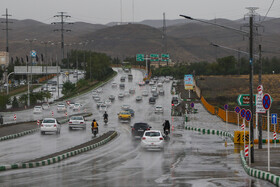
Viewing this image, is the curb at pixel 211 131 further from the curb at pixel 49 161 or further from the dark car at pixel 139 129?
the curb at pixel 49 161

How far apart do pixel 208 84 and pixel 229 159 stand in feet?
360

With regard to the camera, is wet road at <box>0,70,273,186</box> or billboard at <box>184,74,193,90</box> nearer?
wet road at <box>0,70,273,186</box>

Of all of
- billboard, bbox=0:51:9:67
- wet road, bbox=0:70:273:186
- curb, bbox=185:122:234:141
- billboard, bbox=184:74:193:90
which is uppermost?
A: billboard, bbox=0:51:9:67

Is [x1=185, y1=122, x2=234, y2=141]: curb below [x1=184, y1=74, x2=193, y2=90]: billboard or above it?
below

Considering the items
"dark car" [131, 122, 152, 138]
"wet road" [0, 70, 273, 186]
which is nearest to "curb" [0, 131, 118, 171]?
"wet road" [0, 70, 273, 186]

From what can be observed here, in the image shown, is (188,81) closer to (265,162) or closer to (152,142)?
(152,142)

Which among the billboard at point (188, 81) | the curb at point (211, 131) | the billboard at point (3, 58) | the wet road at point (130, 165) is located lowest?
the curb at point (211, 131)

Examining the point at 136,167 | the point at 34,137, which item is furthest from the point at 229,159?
the point at 34,137

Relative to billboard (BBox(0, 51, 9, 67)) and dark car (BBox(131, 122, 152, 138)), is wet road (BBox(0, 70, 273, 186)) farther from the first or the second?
billboard (BBox(0, 51, 9, 67))

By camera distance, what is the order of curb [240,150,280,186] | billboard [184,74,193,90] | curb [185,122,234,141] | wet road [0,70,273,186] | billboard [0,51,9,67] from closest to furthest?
curb [240,150,280,186], wet road [0,70,273,186], curb [185,122,234,141], billboard [184,74,193,90], billboard [0,51,9,67]

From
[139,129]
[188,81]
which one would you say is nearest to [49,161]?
[139,129]

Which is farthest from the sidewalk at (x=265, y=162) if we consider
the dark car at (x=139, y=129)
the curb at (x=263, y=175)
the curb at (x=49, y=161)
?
the dark car at (x=139, y=129)

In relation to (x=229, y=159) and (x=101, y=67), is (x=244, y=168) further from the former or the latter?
(x=101, y=67)

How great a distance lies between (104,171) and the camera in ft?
79.8
